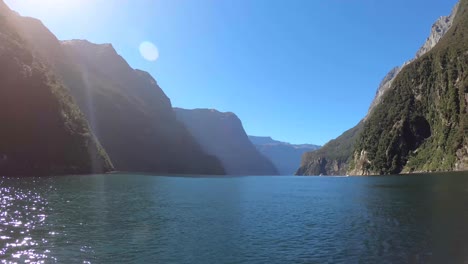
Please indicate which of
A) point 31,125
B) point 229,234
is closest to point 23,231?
point 229,234

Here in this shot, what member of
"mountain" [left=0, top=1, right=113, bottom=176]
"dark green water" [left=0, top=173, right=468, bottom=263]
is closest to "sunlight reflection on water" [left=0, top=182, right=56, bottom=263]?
"dark green water" [left=0, top=173, right=468, bottom=263]

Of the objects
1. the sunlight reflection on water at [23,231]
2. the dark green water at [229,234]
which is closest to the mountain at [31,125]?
the sunlight reflection on water at [23,231]

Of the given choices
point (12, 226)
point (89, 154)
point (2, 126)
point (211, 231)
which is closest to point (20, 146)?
point (2, 126)

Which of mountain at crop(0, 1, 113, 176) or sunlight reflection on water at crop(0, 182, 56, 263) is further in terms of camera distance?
mountain at crop(0, 1, 113, 176)

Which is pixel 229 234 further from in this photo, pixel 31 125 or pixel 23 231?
pixel 31 125

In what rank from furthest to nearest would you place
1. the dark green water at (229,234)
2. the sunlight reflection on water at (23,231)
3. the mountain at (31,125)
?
1. the mountain at (31,125)
2. the dark green water at (229,234)
3. the sunlight reflection on water at (23,231)

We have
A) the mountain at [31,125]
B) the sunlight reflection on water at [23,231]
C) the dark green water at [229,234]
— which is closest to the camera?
the sunlight reflection on water at [23,231]

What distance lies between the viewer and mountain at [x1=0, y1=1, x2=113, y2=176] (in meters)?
155

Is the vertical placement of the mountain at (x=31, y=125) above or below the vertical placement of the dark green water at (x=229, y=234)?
above

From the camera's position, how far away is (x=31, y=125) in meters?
170

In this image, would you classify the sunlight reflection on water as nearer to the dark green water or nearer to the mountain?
the dark green water

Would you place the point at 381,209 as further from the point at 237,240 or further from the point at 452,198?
the point at 237,240

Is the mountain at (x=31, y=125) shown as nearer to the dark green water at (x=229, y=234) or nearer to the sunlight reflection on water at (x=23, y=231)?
the sunlight reflection on water at (x=23, y=231)

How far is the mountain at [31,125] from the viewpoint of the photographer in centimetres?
15512
